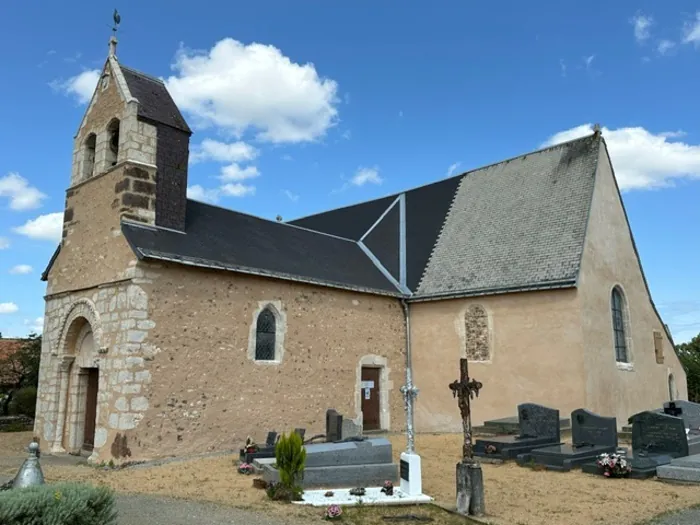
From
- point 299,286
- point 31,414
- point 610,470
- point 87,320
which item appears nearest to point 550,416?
point 610,470

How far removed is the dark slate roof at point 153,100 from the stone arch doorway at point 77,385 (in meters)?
5.05

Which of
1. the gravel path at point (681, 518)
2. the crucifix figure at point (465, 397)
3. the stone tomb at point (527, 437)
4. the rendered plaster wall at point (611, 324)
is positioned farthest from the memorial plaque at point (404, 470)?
the rendered plaster wall at point (611, 324)

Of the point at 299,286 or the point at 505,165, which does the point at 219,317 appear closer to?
the point at 299,286


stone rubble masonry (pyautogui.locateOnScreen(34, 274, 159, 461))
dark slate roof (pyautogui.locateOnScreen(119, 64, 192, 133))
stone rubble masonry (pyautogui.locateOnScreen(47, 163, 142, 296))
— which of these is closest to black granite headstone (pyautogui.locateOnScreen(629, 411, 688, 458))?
stone rubble masonry (pyautogui.locateOnScreen(34, 274, 159, 461))

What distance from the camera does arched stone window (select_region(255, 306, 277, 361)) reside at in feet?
47.2

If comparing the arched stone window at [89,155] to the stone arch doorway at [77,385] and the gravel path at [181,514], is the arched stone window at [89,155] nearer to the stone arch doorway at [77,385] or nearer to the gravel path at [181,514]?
the stone arch doorway at [77,385]

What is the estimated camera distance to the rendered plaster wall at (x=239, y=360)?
12344mm

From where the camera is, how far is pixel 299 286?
15.5 meters

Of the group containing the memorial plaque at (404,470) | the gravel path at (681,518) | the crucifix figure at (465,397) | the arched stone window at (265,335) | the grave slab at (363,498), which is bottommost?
the gravel path at (681,518)


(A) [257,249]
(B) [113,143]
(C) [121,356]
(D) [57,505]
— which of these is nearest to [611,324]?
(A) [257,249]

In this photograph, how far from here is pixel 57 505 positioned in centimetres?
452

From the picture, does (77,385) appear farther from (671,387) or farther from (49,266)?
(671,387)

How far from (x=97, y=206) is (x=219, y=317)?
4.34 m

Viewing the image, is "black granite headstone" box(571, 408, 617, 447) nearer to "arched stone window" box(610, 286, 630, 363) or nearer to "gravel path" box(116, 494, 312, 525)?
"arched stone window" box(610, 286, 630, 363)
